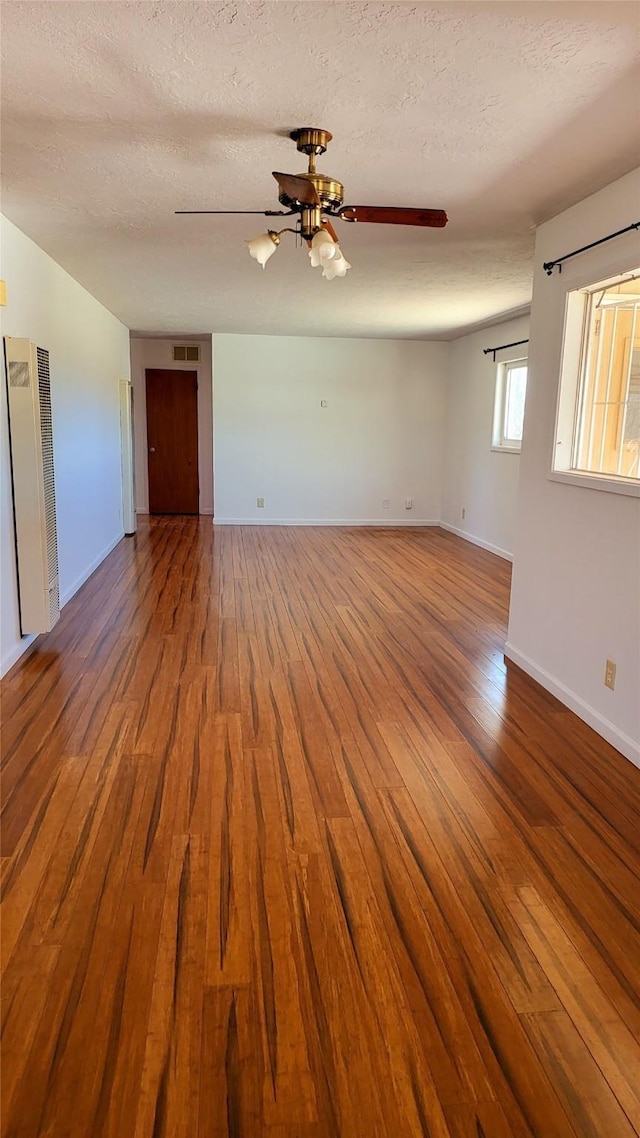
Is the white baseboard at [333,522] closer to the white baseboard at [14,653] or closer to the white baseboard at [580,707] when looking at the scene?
the white baseboard at [14,653]

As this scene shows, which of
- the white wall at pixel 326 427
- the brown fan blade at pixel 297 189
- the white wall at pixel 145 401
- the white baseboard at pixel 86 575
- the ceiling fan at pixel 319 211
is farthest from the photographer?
the white wall at pixel 145 401

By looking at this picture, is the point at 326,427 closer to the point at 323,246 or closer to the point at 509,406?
the point at 509,406

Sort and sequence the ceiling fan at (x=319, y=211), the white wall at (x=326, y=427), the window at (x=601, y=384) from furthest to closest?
the white wall at (x=326, y=427) < the window at (x=601, y=384) < the ceiling fan at (x=319, y=211)

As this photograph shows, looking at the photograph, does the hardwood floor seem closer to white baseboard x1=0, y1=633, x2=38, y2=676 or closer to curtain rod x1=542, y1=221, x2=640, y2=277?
white baseboard x1=0, y1=633, x2=38, y2=676

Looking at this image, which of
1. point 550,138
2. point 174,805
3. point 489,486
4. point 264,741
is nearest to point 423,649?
point 264,741

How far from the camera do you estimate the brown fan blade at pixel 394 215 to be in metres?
2.55

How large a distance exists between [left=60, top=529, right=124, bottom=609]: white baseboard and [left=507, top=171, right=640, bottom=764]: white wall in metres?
3.23

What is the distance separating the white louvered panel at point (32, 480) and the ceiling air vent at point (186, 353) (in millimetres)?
5862

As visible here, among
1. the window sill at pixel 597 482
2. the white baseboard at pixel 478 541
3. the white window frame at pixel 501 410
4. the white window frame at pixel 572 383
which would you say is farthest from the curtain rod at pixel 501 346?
the window sill at pixel 597 482

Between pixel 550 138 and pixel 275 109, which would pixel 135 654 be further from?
pixel 550 138

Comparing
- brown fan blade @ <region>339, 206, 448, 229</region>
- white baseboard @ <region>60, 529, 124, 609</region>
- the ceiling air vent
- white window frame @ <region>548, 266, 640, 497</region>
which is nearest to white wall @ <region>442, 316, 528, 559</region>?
white window frame @ <region>548, 266, 640, 497</region>

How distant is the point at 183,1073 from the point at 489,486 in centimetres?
686

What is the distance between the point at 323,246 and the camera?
7.97ft

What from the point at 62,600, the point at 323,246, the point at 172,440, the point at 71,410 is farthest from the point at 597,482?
the point at 172,440
